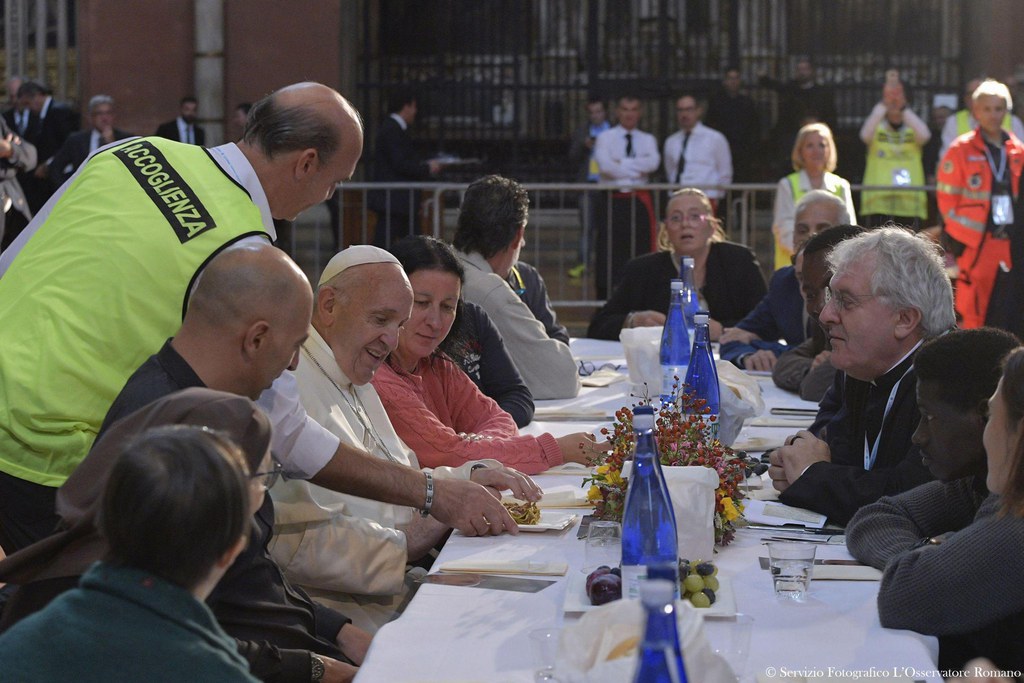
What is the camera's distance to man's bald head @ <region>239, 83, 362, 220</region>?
3.38 m

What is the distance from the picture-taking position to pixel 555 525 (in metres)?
3.09

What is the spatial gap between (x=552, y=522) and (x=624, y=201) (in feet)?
26.7

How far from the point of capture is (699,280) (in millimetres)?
6883

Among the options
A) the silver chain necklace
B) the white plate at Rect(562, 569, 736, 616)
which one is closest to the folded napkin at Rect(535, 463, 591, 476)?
the silver chain necklace

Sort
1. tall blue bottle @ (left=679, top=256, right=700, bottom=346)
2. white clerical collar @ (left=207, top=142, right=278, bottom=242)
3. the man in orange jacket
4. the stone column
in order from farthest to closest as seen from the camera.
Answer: the stone column, the man in orange jacket, tall blue bottle @ (left=679, top=256, right=700, bottom=346), white clerical collar @ (left=207, top=142, right=278, bottom=242)

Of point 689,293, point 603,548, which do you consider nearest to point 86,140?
point 689,293

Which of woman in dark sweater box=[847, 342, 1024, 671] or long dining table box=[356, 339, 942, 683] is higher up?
woman in dark sweater box=[847, 342, 1024, 671]

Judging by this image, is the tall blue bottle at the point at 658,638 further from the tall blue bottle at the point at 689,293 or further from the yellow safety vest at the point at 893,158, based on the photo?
the yellow safety vest at the point at 893,158

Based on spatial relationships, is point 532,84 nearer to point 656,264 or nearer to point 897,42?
point 897,42

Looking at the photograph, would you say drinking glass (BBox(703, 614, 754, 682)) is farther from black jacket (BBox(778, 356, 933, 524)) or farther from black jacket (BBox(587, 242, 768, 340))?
black jacket (BBox(587, 242, 768, 340))

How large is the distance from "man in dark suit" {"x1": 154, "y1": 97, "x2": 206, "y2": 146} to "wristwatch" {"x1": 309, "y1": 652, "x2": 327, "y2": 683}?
10593 millimetres

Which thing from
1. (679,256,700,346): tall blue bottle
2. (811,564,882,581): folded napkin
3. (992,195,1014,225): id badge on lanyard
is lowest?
(811,564,882,581): folded napkin

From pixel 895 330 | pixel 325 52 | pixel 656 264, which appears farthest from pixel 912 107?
pixel 895 330

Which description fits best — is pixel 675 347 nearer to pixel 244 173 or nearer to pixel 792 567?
pixel 244 173
